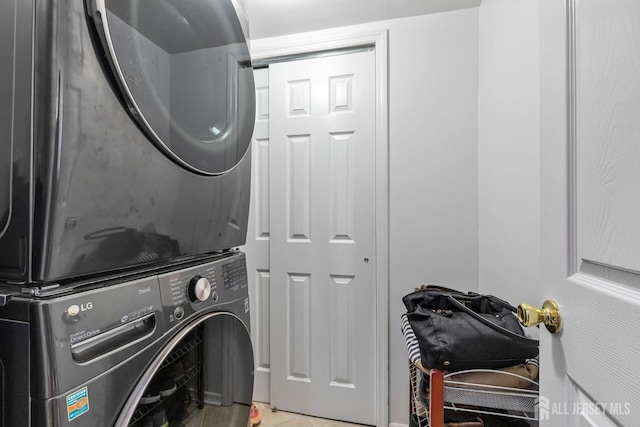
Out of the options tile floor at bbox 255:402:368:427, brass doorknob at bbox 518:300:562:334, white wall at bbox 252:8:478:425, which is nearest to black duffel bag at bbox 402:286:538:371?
brass doorknob at bbox 518:300:562:334

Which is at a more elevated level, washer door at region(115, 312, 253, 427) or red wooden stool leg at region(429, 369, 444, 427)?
washer door at region(115, 312, 253, 427)

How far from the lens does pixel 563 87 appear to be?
0.58 metres

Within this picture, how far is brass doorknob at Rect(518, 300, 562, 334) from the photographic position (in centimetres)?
59

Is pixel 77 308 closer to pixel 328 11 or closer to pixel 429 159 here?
pixel 429 159

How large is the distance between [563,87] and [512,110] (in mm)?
711

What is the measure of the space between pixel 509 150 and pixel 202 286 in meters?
1.22

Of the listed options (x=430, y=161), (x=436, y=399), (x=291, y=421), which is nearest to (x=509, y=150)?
(x=430, y=161)

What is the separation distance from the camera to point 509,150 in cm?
124

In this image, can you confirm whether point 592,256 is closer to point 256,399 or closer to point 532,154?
point 532,154

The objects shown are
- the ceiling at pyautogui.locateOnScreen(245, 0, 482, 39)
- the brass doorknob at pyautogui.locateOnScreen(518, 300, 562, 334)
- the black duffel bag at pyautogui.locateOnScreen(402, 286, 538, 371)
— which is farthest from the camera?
the ceiling at pyautogui.locateOnScreen(245, 0, 482, 39)

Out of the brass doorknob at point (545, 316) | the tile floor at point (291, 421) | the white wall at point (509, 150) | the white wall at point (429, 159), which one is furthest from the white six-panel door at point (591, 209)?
the tile floor at point (291, 421)

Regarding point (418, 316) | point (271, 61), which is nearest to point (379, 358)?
point (418, 316)

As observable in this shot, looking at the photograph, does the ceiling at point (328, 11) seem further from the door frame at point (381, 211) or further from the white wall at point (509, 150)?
the white wall at point (509, 150)

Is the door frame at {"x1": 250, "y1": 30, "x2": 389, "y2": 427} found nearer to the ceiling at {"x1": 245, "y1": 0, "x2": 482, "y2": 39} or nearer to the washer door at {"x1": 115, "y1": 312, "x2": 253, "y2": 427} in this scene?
the ceiling at {"x1": 245, "y1": 0, "x2": 482, "y2": 39}
